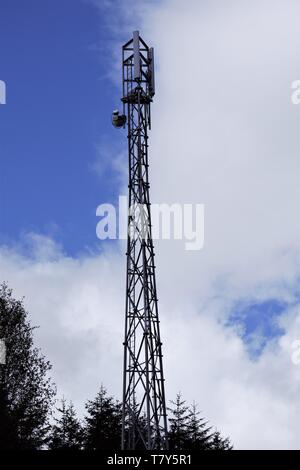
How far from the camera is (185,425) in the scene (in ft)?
167

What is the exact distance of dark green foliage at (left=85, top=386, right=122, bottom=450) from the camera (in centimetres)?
4447

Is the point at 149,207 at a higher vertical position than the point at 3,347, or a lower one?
higher

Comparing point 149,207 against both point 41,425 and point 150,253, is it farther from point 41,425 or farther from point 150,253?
point 41,425

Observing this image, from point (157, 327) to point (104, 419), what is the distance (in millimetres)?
23465

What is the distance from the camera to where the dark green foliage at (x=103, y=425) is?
44.5 m

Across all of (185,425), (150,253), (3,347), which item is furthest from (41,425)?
(150,253)

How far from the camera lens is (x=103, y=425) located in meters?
47.4

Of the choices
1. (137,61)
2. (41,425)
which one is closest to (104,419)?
(41,425)

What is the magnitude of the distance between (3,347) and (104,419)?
36.7 feet
